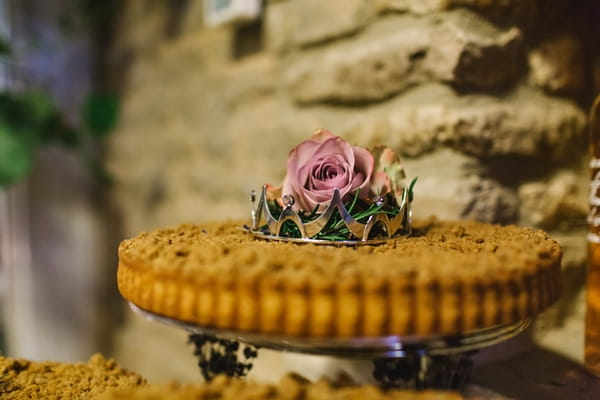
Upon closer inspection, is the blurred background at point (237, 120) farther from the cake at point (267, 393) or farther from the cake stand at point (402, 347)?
the cake at point (267, 393)

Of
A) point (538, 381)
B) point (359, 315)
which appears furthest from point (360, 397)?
point (538, 381)

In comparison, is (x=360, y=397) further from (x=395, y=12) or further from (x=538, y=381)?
(x=395, y=12)

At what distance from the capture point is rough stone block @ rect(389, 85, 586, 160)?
781 mm

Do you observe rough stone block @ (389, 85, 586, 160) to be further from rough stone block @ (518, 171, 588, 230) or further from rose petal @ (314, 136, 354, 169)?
rose petal @ (314, 136, 354, 169)

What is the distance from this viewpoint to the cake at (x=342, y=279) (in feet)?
1.21

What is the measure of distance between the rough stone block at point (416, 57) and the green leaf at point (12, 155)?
0.89 metres

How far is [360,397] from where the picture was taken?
1.22 ft

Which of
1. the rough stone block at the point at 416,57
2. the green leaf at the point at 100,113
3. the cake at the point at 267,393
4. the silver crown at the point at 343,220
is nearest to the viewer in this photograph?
the cake at the point at 267,393

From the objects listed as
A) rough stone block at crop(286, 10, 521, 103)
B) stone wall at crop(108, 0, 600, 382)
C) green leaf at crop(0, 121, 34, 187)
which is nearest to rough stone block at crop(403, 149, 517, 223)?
stone wall at crop(108, 0, 600, 382)

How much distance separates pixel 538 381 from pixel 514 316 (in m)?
0.38

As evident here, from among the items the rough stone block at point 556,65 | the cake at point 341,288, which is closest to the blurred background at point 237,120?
the rough stone block at point 556,65

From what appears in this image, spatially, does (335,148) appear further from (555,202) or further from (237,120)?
(237,120)

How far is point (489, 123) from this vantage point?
78 cm

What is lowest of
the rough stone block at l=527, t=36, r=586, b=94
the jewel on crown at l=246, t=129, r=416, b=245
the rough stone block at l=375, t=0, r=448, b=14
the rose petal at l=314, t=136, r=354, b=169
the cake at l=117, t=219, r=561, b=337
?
the cake at l=117, t=219, r=561, b=337
